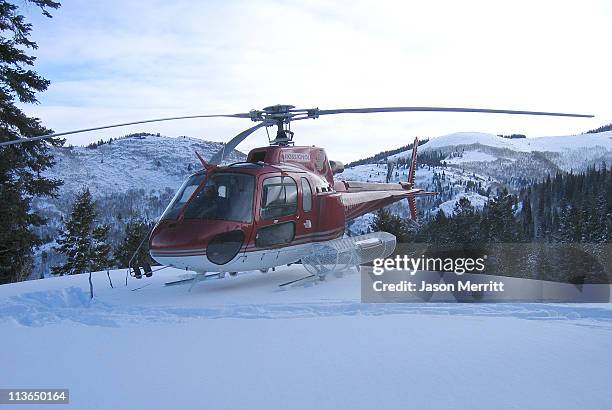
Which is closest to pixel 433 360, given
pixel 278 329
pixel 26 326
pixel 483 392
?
pixel 483 392

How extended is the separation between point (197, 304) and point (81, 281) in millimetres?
3294

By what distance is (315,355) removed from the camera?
12.9 ft

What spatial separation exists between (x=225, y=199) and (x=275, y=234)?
1136mm

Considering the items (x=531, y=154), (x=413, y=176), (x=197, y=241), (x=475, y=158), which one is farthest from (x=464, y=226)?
(x=475, y=158)

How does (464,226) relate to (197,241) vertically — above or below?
below

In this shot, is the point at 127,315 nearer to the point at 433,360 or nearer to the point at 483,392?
the point at 433,360

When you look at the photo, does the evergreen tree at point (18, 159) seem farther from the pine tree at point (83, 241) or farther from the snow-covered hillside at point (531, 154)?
the snow-covered hillside at point (531, 154)

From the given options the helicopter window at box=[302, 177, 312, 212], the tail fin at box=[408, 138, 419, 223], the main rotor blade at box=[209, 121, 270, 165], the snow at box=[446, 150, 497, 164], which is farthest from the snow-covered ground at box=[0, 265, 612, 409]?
the snow at box=[446, 150, 497, 164]

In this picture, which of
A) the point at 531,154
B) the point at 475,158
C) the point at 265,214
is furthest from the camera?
the point at 475,158

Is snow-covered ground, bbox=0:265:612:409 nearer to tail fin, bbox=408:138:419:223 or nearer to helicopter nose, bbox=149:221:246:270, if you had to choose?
helicopter nose, bbox=149:221:246:270

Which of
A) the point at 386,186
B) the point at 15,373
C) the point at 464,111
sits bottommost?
the point at 15,373

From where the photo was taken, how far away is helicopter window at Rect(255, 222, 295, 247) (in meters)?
8.30

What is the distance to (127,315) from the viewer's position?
5965mm

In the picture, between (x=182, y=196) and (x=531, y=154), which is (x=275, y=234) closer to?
(x=182, y=196)
